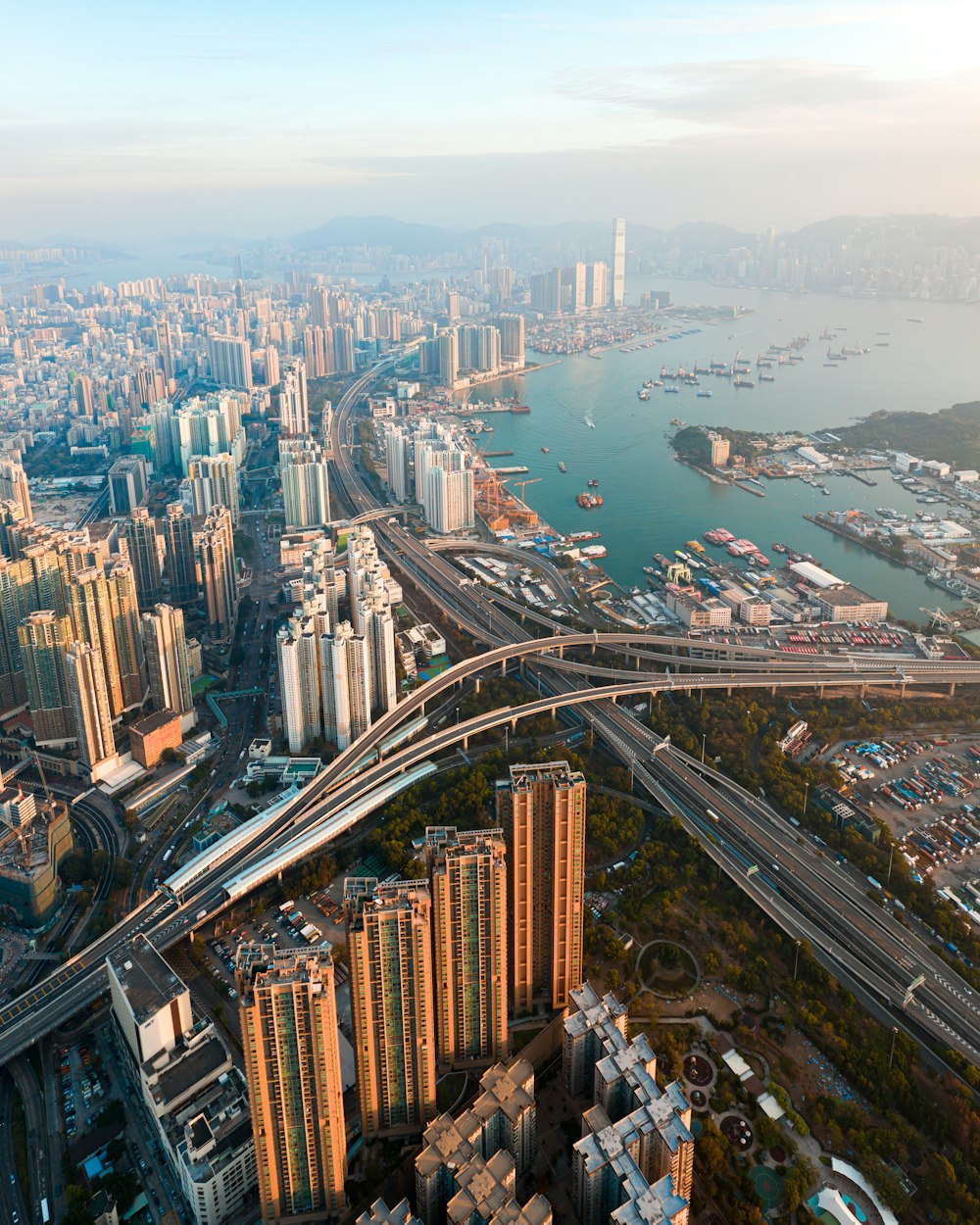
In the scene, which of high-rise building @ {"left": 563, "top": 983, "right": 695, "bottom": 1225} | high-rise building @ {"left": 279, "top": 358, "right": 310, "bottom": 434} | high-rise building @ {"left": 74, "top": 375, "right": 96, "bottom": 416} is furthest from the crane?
high-rise building @ {"left": 563, "top": 983, "right": 695, "bottom": 1225}

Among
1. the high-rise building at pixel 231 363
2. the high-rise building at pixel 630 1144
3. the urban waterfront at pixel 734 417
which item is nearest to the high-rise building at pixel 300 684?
the high-rise building at pixel 630 1144

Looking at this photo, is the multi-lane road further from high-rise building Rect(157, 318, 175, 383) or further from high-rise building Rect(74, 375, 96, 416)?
high-rise building Rect(157, 318, 175, 383)

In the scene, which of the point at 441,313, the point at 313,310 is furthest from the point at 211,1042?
the point at 441,313

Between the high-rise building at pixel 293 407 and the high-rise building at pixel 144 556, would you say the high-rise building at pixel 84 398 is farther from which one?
the high-rise building at pixel 144 556

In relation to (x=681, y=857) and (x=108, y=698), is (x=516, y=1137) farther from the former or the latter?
(x=108, y=698)

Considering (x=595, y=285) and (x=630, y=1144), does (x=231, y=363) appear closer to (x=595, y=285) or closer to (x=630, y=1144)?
(x=595, y=285)

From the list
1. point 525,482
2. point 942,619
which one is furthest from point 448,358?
point 942,619
